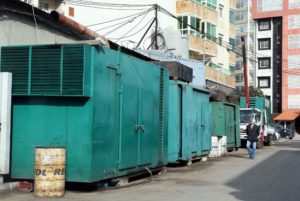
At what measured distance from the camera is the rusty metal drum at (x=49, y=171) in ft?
34.0

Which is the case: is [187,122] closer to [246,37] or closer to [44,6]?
[44,6]

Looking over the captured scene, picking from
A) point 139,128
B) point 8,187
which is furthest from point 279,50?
point 8,187

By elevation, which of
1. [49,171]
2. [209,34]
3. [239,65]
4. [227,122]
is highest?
[239,65]

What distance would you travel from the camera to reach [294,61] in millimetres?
83250

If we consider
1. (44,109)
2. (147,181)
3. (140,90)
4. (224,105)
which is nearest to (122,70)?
(140,90)

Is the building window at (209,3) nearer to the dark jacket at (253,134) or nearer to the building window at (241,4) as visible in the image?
the dark jacket at (253,134)

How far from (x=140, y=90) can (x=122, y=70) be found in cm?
129

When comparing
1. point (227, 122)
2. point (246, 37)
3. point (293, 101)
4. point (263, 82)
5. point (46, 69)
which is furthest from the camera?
point (246, 37)

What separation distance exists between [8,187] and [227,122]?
16152 millimetres

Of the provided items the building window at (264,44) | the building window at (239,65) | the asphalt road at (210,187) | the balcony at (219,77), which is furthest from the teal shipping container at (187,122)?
the building window at (239,65)

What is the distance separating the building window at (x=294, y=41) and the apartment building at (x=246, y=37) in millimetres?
6637

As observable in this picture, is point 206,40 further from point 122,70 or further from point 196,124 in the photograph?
point 122,70

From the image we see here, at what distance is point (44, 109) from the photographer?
1116 cm

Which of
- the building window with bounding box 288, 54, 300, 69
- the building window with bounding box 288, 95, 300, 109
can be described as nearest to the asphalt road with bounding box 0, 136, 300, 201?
the building window with bounding box 288, 95, 300, 109
